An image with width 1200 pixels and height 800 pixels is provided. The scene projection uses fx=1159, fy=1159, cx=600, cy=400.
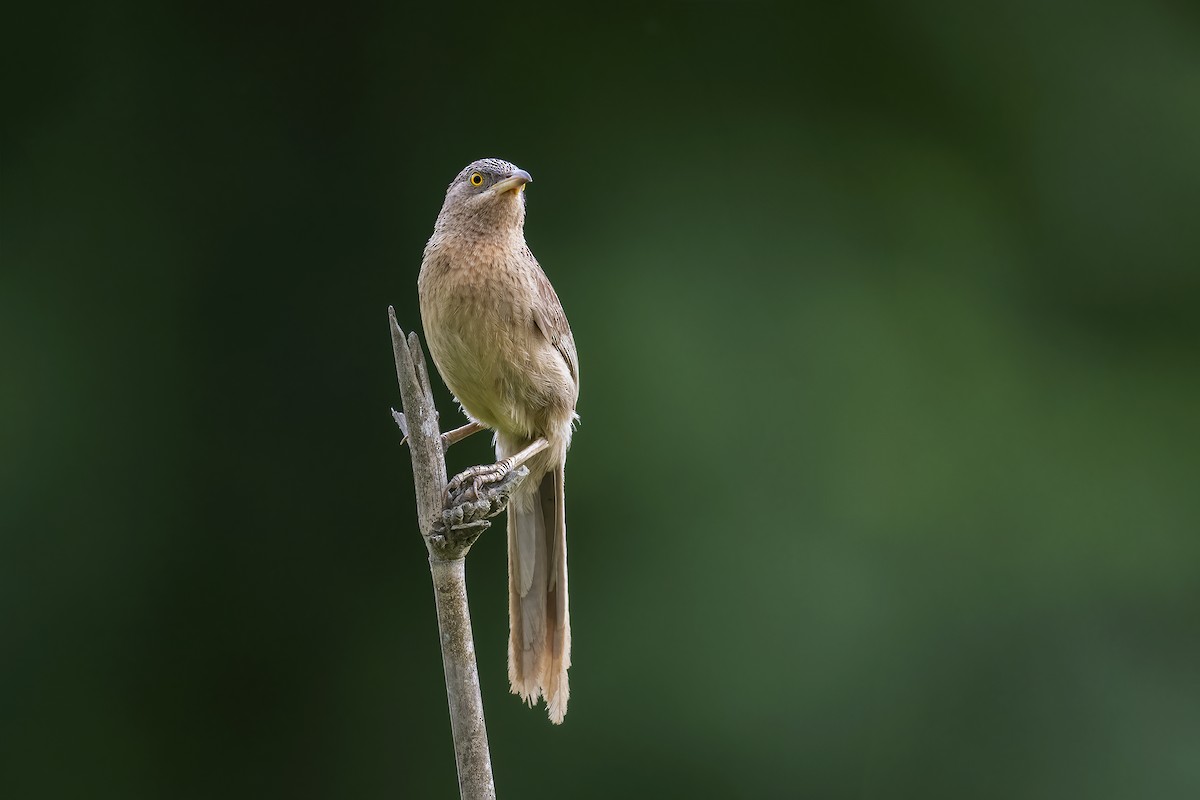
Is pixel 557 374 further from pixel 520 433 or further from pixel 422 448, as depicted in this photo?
pixel 422 448

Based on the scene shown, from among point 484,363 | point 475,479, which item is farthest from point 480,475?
point 484,363

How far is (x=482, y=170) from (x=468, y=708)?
1405 millimetres

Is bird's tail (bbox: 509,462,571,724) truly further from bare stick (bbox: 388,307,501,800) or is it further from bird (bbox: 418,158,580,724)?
bare stick (bbox: 388,307,501,800)

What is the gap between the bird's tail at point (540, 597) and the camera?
3.21 metres

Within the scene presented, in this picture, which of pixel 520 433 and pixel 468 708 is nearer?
pixel 468 708

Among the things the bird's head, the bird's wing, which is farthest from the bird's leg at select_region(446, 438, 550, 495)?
the bird's head

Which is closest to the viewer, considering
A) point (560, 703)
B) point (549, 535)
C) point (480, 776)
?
point (480, 776)

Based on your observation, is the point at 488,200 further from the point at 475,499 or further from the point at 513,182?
the point at 475,499

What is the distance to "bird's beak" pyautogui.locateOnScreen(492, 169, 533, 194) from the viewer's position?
3022 mm

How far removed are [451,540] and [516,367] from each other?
528 millimetres

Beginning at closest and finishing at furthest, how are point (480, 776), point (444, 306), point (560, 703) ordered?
point (480, 776)
point (444, 306)
point (560, 703)

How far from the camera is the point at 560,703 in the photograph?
10.4 feet

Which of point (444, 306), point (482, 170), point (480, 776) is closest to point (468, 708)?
point (480, 776)

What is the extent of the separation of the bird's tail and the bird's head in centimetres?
74
